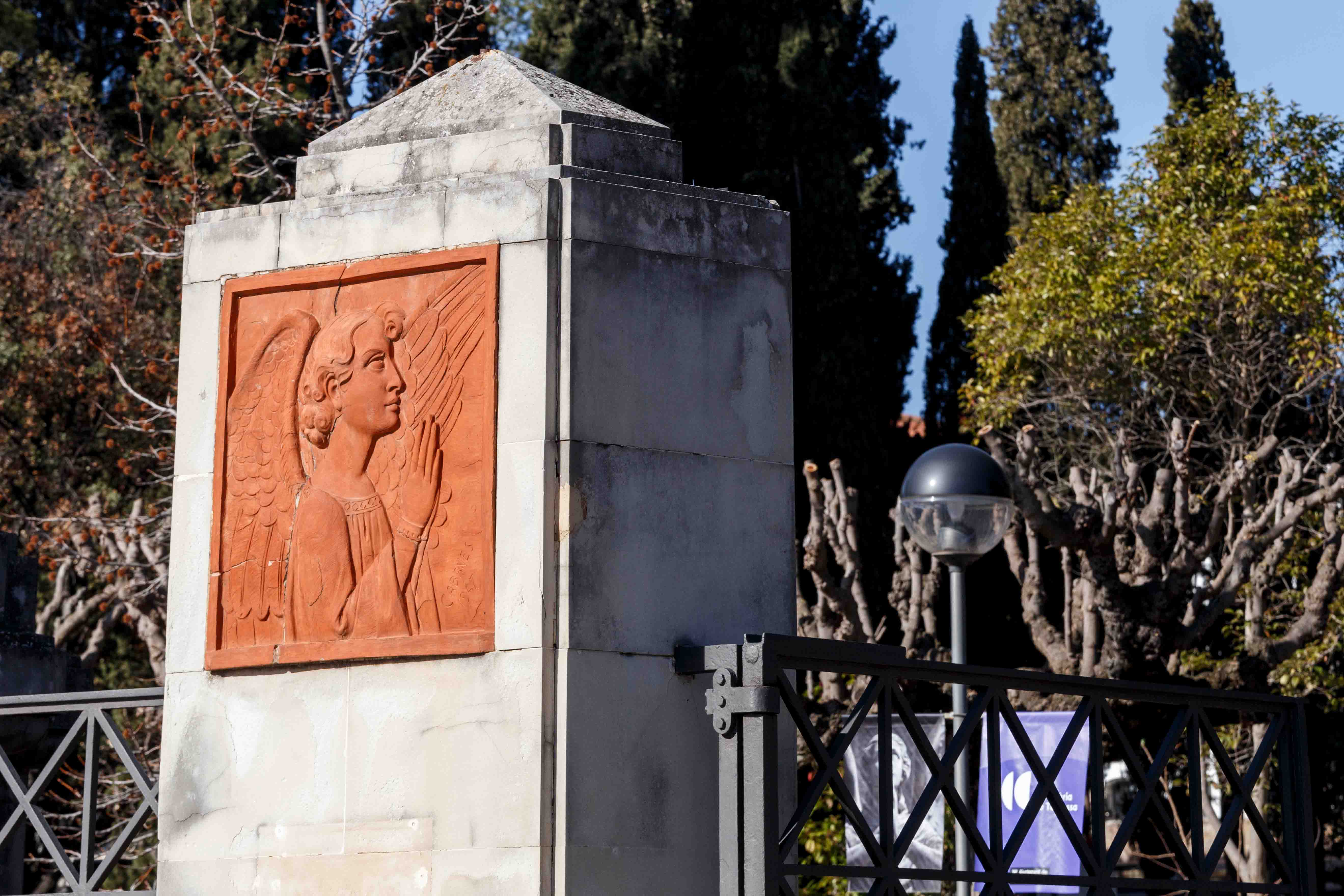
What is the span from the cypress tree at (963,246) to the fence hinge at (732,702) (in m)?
20.9

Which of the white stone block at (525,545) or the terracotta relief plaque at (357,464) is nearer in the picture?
the white stone block at (525,545)

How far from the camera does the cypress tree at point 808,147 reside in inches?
926

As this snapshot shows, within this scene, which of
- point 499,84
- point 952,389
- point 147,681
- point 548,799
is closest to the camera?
point 548,799

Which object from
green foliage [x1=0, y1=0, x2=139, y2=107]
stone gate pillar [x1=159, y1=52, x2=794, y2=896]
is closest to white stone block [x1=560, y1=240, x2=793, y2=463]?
stone gate pillar [x1=159, y1=52, x2=794, y2=896]

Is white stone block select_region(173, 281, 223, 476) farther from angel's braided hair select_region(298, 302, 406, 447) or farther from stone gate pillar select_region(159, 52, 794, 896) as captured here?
angel's braided hair select_region(298, 302, 406, 447)

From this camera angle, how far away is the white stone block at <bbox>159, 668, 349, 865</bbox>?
5.02m

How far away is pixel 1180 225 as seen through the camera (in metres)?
19.3

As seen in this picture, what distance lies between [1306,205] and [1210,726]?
14858 millimetres

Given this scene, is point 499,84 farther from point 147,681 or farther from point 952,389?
point 952,389

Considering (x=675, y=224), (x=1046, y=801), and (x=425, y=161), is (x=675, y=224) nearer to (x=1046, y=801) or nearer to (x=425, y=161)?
(x=425, y=161)

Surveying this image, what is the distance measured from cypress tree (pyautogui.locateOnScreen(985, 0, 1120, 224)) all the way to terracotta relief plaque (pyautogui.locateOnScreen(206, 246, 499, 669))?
71.0 feet

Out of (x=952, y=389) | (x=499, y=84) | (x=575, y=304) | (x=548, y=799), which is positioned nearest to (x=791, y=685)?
(x=548, y=799)

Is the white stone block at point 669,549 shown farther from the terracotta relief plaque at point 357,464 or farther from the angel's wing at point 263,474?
the angel's wing at point 263,474

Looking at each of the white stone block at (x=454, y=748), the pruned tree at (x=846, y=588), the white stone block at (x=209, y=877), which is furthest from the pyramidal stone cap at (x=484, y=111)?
the pruned tree at (x=846, y=588)
